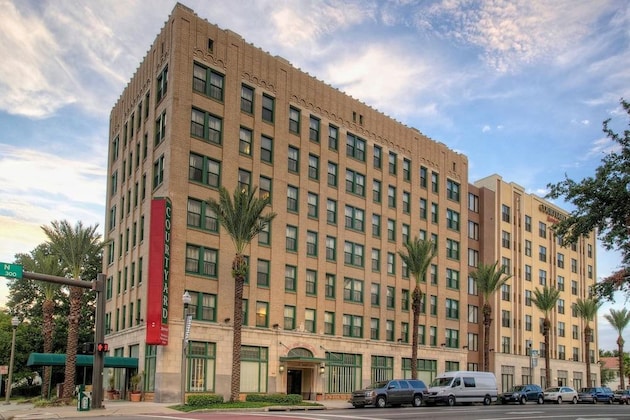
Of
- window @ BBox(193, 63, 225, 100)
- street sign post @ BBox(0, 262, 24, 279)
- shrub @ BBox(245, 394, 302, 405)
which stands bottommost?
shrub @ BBox(245, 394, 302, 405)

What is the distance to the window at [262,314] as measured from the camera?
160 ft

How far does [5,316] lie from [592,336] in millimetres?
77148

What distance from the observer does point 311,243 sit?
53.8 m

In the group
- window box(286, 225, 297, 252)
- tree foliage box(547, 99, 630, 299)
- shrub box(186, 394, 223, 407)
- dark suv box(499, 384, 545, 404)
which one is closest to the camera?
tree foliage box(547, 99, 630, 299)

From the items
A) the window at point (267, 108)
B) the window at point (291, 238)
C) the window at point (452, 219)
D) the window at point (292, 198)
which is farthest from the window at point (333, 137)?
the window at point (452, 219)

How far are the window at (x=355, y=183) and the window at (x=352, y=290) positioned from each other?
7.67 metres

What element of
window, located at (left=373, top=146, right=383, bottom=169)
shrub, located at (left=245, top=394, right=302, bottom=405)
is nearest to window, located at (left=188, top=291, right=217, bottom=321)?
shrub, located at (left=245, top=394, right=302, bottom=405)

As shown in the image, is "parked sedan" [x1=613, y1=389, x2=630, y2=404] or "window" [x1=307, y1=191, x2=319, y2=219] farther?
"parked sedan" [x1=613, y1=389, x2=630, y2=404]

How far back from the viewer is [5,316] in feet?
255

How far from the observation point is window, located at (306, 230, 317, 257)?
53.3 meters

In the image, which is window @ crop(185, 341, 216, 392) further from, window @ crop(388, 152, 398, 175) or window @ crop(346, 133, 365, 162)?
window @ crop(388, 152, 398, 175)

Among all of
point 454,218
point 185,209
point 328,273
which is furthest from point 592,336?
point 185,209

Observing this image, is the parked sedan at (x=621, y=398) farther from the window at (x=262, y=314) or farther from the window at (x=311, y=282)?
the window at (x=262, y=314)

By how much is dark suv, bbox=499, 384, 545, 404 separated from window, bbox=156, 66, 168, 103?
35140 mm
